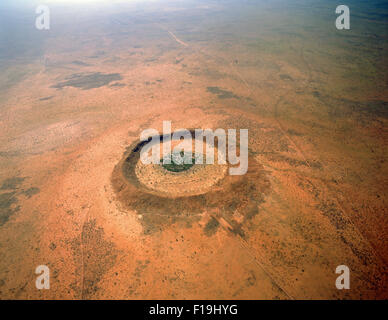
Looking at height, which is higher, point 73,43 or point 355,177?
point 73,43

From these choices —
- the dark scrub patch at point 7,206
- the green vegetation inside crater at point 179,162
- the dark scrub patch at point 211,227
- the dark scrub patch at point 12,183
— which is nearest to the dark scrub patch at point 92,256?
the dark scrub patch at point 211,227

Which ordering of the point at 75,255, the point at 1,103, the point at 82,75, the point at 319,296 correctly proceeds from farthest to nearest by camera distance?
the point at 82,75
the point at 1,103
the point at 75,255
the point at 319,296

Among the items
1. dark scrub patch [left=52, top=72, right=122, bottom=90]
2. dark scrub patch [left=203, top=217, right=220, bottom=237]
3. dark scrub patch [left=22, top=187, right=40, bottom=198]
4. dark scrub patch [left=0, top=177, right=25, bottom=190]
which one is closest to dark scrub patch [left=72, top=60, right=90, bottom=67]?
dark scrub patch [left=52, top=72, right=122, bottom=90]

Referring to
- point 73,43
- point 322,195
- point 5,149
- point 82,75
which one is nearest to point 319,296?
point 322,195

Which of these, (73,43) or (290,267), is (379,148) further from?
(73,43)

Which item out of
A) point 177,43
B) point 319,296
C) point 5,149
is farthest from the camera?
point 177,43

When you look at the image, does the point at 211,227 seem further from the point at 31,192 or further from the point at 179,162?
the point at 31,192
